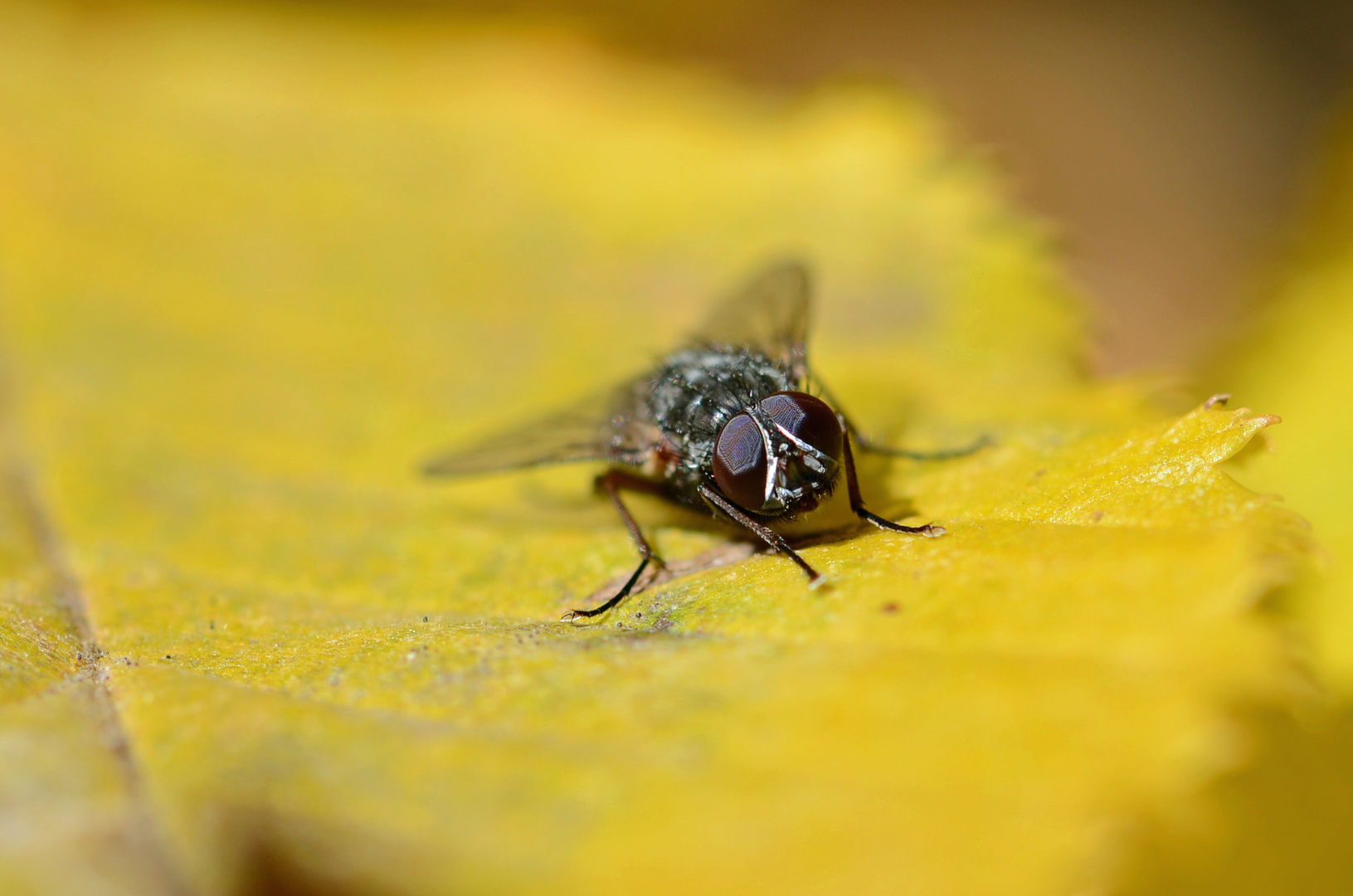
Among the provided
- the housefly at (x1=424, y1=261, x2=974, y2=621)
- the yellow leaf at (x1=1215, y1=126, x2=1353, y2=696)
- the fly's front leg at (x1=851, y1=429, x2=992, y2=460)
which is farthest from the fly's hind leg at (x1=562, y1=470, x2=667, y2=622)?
the yellow leaf at (x1=1215, y1=126, x2=1353, y2=696)

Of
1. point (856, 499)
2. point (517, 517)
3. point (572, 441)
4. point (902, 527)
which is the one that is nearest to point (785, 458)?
point (856, 499)

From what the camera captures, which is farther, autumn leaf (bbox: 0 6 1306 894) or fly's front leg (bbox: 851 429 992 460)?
fly's front leg (bbox: 851 429 992 460)

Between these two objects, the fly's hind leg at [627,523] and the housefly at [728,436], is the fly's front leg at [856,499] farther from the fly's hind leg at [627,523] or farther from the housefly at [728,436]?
the fly's hind leg at [627,523]

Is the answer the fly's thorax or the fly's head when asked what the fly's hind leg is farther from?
the fly's head

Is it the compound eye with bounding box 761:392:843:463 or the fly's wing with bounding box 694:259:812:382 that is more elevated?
the fly's wing with bounding box 694:259:812:382

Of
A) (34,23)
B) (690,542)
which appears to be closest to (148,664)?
(690,542)

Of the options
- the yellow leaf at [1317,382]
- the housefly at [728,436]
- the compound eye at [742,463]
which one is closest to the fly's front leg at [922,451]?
the housefly at [728,436]

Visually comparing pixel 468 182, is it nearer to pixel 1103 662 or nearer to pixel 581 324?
pixel 581 324

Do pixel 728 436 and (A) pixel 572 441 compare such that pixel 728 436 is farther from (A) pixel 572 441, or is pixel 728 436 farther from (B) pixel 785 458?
(A) pixel 572 441
